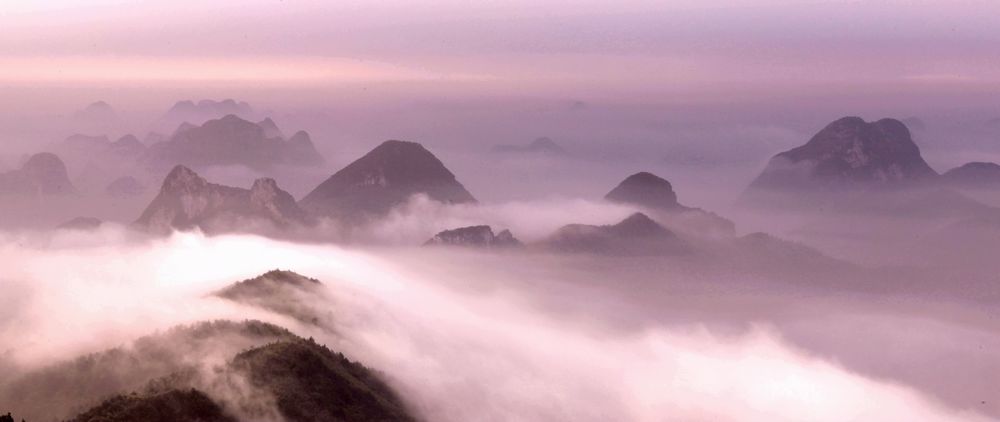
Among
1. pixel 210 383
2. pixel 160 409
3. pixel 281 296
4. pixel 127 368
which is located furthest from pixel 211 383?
pixel 281 296

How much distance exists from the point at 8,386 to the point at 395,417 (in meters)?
56.8

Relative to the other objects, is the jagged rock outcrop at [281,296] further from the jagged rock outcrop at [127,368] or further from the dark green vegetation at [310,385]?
the dark green vegetation at [310,385]

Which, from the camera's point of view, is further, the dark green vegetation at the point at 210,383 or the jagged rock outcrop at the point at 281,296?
the jagged rock outcrop at the point at 281,296

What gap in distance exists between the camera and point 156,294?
174000 mm

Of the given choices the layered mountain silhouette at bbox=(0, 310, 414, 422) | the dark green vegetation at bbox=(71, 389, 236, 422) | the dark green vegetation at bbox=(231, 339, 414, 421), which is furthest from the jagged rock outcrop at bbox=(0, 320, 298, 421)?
the dark green vegetation at bbox=(71, 389, 236, 422)

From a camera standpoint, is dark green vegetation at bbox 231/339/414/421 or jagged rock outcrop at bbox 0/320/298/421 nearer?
dark green vegetation at bbox 231/339/414/421

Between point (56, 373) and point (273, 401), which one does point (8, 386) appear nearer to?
point (56, 373)

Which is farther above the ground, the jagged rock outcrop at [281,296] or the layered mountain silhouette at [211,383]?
the jagged rock outcrop at [281,296]

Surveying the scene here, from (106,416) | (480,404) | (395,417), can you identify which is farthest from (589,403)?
(106,416)

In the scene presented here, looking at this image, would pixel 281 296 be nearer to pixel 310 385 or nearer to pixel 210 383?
pixel 310 385

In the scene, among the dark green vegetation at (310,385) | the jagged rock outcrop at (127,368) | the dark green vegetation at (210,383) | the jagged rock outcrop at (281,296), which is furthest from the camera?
the jagged rock outcrop at (281,296)

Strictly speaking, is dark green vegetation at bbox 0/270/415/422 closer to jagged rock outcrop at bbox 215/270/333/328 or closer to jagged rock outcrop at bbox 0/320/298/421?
jagged rock outcrop at bbox 0/320/298/421

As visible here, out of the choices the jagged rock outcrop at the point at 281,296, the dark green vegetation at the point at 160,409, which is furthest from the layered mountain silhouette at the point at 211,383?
the jagged rock outcrop at the point at 281,296

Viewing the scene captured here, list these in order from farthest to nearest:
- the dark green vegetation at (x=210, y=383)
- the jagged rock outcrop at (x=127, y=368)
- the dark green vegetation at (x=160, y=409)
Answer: the jagged rock outcrop at (x=127, y=368)
the dark green vegetation at (x=210, y=383)
the dark green vegetation at (x=160, y=409)
